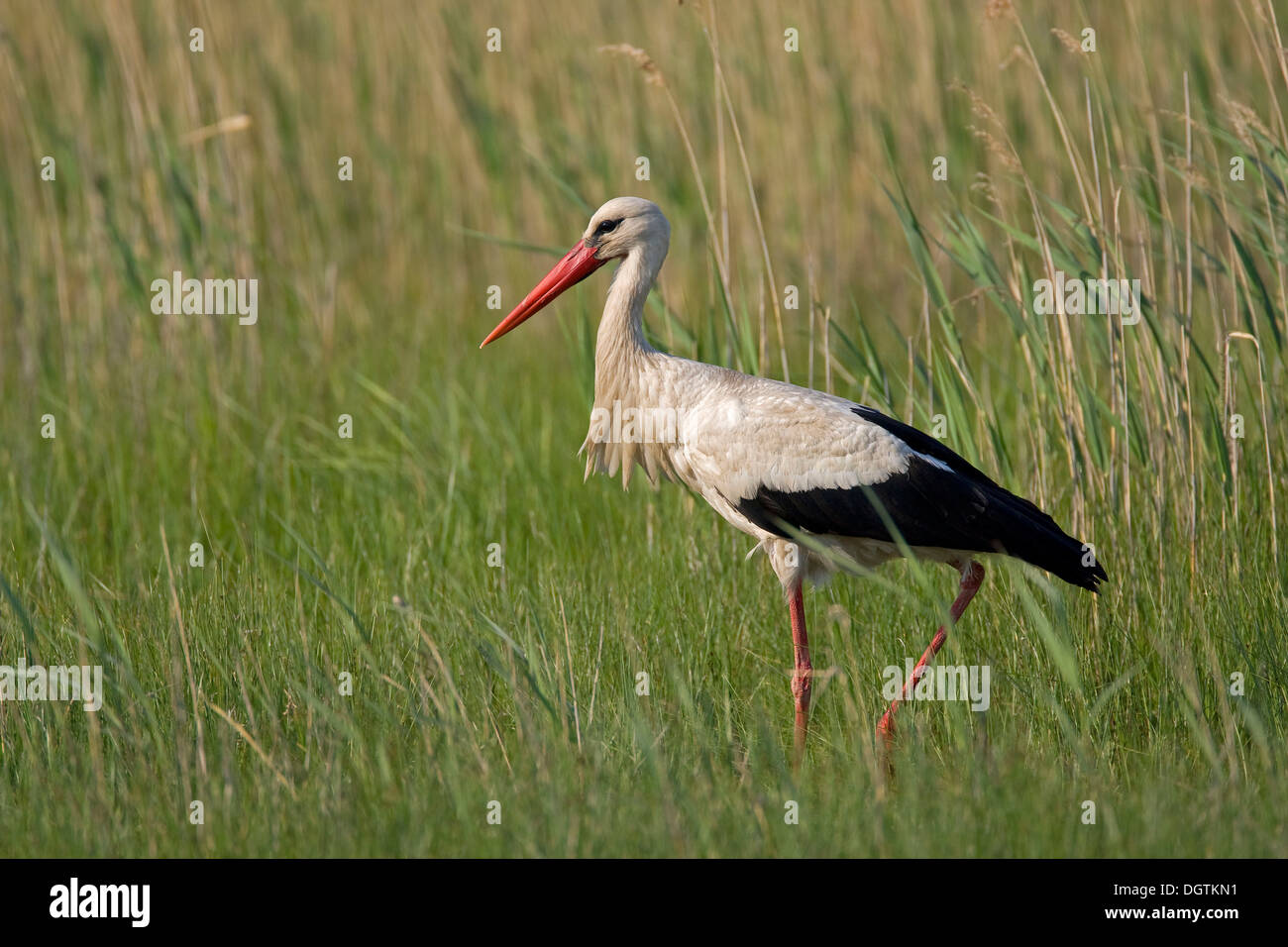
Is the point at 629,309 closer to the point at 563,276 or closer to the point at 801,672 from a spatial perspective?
the point at 563,276

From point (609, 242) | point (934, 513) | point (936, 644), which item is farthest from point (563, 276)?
point (936, 644)

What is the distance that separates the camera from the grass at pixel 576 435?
329 cm

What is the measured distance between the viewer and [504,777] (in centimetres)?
338

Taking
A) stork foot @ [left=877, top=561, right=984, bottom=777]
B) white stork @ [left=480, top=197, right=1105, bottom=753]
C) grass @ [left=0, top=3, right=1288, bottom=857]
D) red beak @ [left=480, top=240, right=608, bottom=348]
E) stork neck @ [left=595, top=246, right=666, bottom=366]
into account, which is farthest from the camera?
red beak @ [left=480, top=240, right=608, bottom=348]

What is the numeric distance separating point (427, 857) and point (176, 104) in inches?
233

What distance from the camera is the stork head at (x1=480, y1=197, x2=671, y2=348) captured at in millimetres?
4414

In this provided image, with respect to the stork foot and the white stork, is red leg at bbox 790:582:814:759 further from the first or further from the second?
the stork foot

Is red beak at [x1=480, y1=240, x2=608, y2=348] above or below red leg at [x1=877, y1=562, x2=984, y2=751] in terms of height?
above

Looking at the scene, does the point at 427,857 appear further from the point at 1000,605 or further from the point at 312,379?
the point at 312,379

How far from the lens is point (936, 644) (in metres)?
4.01

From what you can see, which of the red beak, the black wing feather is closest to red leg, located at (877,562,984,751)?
the black wing feather

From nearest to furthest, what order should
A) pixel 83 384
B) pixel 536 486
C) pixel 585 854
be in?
pixel 585 854, pixel 536 486, pixel 83 384

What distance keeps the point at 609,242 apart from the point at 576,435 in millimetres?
1828
